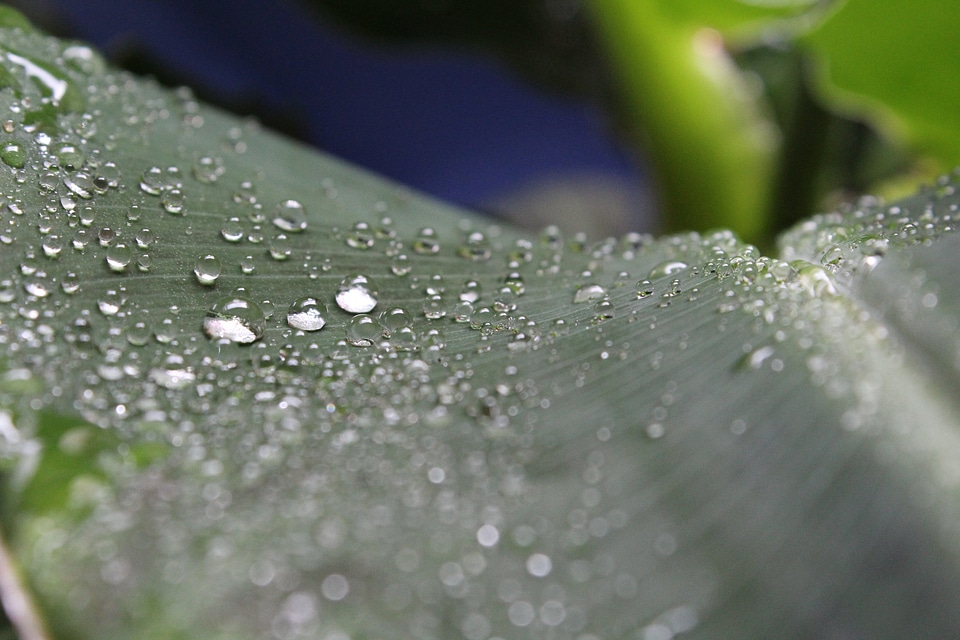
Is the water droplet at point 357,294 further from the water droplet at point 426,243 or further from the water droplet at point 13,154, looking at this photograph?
the water droplet at point 13,154

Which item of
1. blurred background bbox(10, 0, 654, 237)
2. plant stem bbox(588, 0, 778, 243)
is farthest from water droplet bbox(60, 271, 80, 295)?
blurred background bbox(10, 0, 654, 237)

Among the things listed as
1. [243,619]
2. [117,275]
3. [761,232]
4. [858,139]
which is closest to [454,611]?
[243,619]

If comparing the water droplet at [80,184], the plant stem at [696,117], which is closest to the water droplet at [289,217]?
the water droplet at [80,184]

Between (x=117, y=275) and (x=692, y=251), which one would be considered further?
(x=692, y=251)

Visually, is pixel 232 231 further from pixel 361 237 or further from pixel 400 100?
pixel 400 100

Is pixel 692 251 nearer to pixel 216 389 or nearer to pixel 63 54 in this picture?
pixel 216 389
